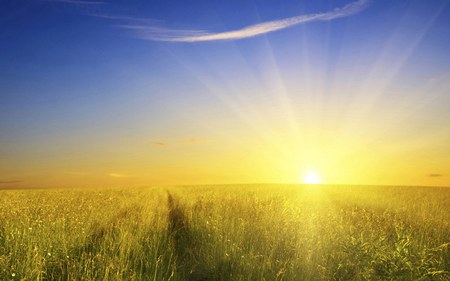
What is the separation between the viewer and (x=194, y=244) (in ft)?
27.5

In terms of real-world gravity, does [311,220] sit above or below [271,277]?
above

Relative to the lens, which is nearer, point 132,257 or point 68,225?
point 132,257

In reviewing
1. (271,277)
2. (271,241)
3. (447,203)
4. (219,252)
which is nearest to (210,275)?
(219,252)

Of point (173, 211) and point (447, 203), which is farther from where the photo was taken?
point (447, 203)

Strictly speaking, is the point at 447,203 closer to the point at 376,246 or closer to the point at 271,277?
the point at 376,246

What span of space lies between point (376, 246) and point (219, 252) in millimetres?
2900

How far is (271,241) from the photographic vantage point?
749 cm

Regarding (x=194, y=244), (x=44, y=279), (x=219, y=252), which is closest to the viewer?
(x=44, y=279)

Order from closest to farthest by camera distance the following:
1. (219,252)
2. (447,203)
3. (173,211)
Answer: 1. (219,252)
2. (173,211)
3. (447,203)

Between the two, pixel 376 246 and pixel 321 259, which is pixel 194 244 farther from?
pixel 376 246

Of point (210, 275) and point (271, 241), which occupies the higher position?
point (271, 241)

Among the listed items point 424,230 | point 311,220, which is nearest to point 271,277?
point 311,220

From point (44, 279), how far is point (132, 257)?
5.00ft

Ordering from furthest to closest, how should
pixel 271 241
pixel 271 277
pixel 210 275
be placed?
1. pixel 271 241
2. pixel 210 275
3. pixel 271 277
